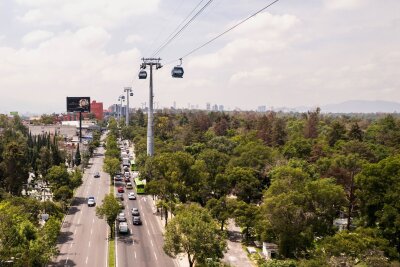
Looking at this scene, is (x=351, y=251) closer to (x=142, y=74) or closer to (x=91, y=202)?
(x=91, y=202)

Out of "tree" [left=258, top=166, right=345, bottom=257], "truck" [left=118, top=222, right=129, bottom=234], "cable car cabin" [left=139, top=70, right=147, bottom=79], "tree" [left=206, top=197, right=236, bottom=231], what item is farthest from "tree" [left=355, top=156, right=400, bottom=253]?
"cable car cabin" [left=139, top=70, right=147, bottom=79]

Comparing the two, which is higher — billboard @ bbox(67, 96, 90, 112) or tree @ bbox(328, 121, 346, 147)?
billboard @ bbox(67, 96, 90, 112)

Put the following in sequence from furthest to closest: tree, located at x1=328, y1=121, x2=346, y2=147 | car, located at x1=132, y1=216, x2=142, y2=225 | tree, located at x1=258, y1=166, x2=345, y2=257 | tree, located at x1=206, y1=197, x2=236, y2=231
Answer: tree, located at x1=328, y1=121, x2=346, y2=147 → car, located at x1=132, y1=216, x2=142, y2=225 → tree, located at x1=206, y1=197, x2=236, y2=231 → tree, located at x1=258, y1=166, x2=345, y2=257

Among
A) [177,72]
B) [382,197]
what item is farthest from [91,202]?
[382,197]

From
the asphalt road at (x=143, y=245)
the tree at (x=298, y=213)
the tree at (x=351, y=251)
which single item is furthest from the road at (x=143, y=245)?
the tree at (x=351, y=251)

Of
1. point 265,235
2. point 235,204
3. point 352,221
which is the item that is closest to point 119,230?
point 235,204

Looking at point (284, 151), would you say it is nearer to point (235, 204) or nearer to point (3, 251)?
point (235, 204)

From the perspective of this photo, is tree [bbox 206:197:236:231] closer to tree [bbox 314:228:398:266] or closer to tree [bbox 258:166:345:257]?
tree [bbox 258:166:345:257]
